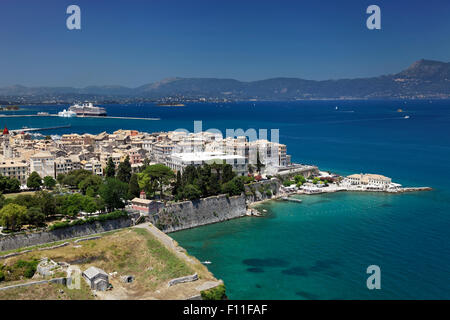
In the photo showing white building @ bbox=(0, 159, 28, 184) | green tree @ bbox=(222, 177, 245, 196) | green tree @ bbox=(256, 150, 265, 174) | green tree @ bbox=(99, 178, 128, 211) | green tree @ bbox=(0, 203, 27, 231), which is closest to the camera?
green tree @ bbox=(0, 203, 27, 231)

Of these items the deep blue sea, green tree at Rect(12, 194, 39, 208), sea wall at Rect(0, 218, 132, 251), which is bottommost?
the deep blue sea

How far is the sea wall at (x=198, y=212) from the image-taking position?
31.6 meters

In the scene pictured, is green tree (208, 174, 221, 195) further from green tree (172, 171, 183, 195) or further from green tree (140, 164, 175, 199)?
green tree (140, 164, 175, 199)

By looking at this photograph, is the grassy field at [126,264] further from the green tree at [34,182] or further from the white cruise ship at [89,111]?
the white cruise ship at [89,111]

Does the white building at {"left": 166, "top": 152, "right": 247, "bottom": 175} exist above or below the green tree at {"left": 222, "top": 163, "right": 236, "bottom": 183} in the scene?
above

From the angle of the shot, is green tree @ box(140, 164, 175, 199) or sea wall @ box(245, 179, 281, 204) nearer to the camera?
green tree @ box(140, 164, 175, 199)

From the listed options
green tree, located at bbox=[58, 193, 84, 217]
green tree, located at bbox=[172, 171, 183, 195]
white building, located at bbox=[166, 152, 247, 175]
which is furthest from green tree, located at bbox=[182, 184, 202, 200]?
white building, located at bbox=[166, 152, 247, 175]

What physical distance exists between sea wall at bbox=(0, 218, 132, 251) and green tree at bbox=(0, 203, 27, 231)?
1.44 m

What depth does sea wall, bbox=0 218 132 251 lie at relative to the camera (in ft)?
82.0

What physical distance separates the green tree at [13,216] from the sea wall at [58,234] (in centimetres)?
144

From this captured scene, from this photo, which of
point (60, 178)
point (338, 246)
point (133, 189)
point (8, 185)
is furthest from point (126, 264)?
point (60, 178)

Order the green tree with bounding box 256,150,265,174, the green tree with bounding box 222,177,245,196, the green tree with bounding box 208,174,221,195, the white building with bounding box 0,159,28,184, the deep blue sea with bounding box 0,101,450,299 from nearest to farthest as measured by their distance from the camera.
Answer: the deep blue sea with bounding box 0,101,450,299, the green tree with bounding box 208,174,221,195, the green tree with bounding box 222,177,245,196, the white building with bounding box 0,159,28,184, the green tree with bounding box 256,150,265,174

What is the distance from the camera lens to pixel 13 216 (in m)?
26.1
